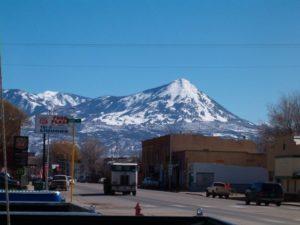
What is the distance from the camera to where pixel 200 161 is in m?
102

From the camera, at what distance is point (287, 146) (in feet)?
229

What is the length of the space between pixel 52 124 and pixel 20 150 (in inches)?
189

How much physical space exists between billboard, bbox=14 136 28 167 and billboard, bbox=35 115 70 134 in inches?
135

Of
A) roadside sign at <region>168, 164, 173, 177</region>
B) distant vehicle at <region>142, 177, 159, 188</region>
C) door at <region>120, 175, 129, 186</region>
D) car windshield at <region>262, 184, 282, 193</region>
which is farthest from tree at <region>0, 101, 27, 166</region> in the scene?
car windshield at <region>262, 184, 282, 193</region>

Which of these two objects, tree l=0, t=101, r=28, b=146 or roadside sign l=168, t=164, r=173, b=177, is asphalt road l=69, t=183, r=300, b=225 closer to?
tree l=0, t=101, r=28, b=146

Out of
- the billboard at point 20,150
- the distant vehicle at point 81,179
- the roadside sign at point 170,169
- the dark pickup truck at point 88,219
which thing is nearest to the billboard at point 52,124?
the billboard at point 20,150

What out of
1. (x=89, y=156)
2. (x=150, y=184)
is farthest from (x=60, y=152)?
(x=150, y=184)

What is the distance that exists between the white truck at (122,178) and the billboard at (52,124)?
96.1 feet

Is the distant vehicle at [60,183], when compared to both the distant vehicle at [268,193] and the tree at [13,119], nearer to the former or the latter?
the tree at [13,119]

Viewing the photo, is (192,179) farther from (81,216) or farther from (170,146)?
(81,216)

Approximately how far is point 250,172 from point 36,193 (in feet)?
302

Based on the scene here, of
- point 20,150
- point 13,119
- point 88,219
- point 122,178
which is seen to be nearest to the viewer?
point 88,219

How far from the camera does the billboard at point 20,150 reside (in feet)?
118

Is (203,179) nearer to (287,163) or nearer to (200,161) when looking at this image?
(200,161)
